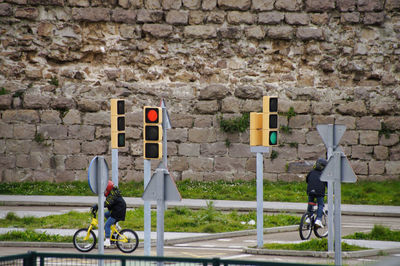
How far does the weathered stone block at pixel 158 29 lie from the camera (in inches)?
1056

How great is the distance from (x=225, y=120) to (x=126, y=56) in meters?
3.79

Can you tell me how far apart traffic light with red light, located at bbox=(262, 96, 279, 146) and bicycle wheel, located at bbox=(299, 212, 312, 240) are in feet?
6.04

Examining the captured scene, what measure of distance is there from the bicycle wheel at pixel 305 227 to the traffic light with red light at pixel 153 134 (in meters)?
4.36

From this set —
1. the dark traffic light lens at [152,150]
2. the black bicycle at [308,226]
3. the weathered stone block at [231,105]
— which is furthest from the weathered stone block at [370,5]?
the dark traffic light lens at [152,150]

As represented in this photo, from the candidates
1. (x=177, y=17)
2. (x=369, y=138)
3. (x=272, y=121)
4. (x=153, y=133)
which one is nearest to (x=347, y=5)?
(x=369, y=138)

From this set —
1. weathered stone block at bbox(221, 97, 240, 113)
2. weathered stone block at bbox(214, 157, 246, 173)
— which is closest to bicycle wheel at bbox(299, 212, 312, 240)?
weathered stone block at bbox(214, 157, 246, 173)

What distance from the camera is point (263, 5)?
26625 mm

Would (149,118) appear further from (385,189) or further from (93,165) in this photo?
(385,189)

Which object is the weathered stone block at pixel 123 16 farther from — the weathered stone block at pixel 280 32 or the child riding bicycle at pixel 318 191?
the child riding bicycle at pixel 318 191

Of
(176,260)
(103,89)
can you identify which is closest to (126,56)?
(103,89)

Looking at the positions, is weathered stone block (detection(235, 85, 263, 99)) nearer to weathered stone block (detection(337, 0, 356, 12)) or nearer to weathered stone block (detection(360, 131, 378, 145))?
A: weathered stone block (detection(360, 131, 378, 145))

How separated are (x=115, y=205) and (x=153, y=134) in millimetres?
2486

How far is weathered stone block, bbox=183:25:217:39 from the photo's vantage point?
26812 mm

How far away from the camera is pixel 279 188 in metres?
25.2
